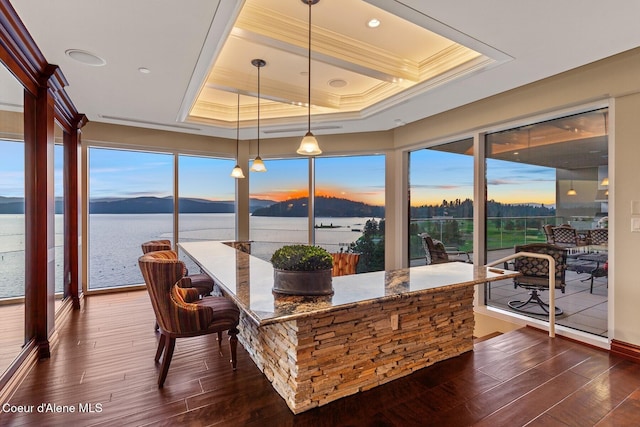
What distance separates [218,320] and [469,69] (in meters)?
3.28

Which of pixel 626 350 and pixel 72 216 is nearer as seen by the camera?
pixel 626 350

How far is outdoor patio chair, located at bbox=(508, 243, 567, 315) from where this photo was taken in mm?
3758

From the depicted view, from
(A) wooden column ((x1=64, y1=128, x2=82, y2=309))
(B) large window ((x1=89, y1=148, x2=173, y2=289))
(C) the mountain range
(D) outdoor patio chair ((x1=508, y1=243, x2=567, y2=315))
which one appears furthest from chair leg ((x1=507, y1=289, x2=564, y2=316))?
(A) wooden column ((x1=64, y1=128, x2=82, y2=309))

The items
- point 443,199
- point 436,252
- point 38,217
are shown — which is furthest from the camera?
point 443,199

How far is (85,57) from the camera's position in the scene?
2.98m

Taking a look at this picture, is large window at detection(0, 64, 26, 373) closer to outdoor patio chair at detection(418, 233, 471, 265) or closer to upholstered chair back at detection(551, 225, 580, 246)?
outdoor patio chair at detection(418, 233, 471, 265)

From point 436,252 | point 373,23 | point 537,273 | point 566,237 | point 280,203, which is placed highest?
point 373,23

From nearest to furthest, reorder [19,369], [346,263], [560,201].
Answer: [19,369] < [560,201] < [346,263]

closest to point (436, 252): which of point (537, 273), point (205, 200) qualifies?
point (537, 273)

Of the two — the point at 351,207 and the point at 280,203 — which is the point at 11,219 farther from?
the point at 351,207

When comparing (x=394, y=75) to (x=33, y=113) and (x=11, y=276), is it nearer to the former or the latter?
(x=33, y=113)

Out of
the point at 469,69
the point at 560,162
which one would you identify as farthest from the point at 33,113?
the point at 560,162

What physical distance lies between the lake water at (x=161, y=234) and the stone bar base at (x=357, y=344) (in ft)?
9.30

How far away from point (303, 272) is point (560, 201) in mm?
3302
